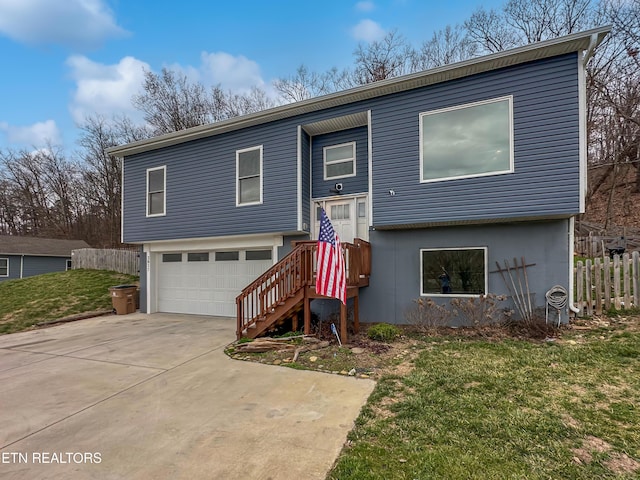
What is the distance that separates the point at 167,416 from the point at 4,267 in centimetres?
2478

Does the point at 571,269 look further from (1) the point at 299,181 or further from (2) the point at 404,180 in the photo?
(1) the point at 299,181

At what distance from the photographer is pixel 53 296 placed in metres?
12.0

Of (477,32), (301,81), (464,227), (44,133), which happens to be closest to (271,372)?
(464,227)

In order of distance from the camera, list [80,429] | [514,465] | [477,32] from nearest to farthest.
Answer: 1. [514,465]
2. [80,429]
3. [477,32]

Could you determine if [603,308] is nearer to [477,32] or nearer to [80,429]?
[80,429]

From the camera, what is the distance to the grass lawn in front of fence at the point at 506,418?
2443 mm

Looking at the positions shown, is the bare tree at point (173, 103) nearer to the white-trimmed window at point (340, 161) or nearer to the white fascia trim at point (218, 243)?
the white fascia trim at point (218, 243)

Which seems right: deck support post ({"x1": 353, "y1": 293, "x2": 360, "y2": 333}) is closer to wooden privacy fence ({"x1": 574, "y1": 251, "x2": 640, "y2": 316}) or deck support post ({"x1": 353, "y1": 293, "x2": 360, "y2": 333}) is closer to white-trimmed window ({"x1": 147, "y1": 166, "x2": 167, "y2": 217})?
wooden privacy fence ({"x1": 574, "y1": 251, "x2": 640, "y2": 316})

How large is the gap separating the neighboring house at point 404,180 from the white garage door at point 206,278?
0.05 metres

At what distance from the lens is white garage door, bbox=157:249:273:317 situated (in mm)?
9555

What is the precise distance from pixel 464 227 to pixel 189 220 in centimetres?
770

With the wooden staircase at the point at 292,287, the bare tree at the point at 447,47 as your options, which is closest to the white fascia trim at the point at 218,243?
the wooden staircase at the point at 292,287

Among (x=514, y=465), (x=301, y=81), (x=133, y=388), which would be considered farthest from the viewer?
(x=301, y=81)

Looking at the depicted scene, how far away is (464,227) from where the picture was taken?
7.03 m
